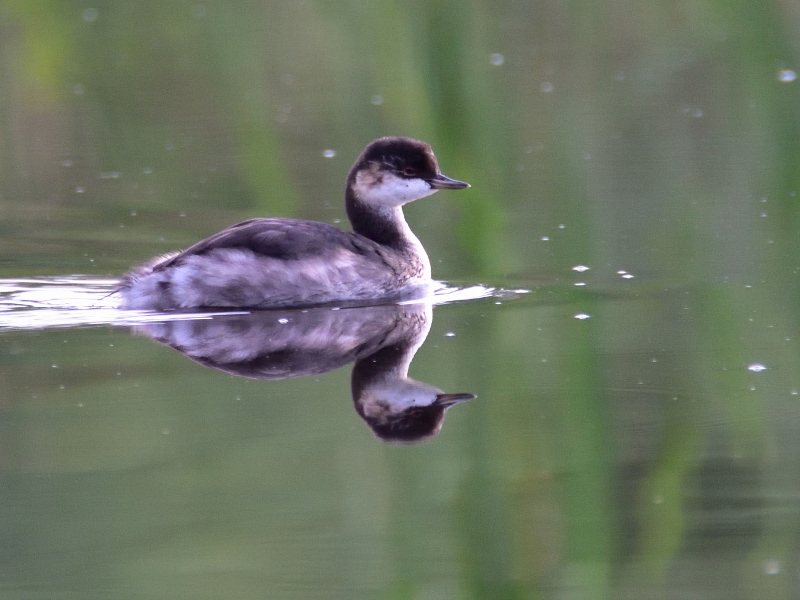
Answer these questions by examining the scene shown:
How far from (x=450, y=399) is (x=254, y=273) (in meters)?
1.81

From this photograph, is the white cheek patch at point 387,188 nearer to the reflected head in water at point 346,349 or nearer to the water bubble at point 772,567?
the reflected head in water at point 346,349

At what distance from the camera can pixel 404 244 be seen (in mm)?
7016

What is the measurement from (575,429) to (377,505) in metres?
0.87

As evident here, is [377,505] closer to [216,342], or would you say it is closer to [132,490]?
[132,490]

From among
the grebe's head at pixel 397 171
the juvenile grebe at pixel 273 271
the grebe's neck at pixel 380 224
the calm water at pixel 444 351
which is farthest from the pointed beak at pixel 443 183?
the juvenile grebe at pixel 273 271

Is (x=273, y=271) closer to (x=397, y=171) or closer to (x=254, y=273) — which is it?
(x=254, y=273)

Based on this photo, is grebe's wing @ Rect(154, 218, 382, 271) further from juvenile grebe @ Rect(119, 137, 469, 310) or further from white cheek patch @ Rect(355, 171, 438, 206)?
white cheek patch @ Rect(355, 171, 438, 206)

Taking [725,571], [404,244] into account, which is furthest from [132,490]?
[404,244]

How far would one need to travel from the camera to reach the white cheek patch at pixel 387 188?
7.10m

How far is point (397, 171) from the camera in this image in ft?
23.3

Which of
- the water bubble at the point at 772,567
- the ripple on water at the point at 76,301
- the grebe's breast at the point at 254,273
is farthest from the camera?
the grebe's breast at the point at 254,273

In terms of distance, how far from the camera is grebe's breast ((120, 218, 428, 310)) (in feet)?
20.8

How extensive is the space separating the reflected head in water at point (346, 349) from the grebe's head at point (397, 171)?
839 millimetres

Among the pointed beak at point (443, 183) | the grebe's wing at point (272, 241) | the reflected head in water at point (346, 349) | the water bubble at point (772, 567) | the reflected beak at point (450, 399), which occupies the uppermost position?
the pointed beak at point (443, 183)
